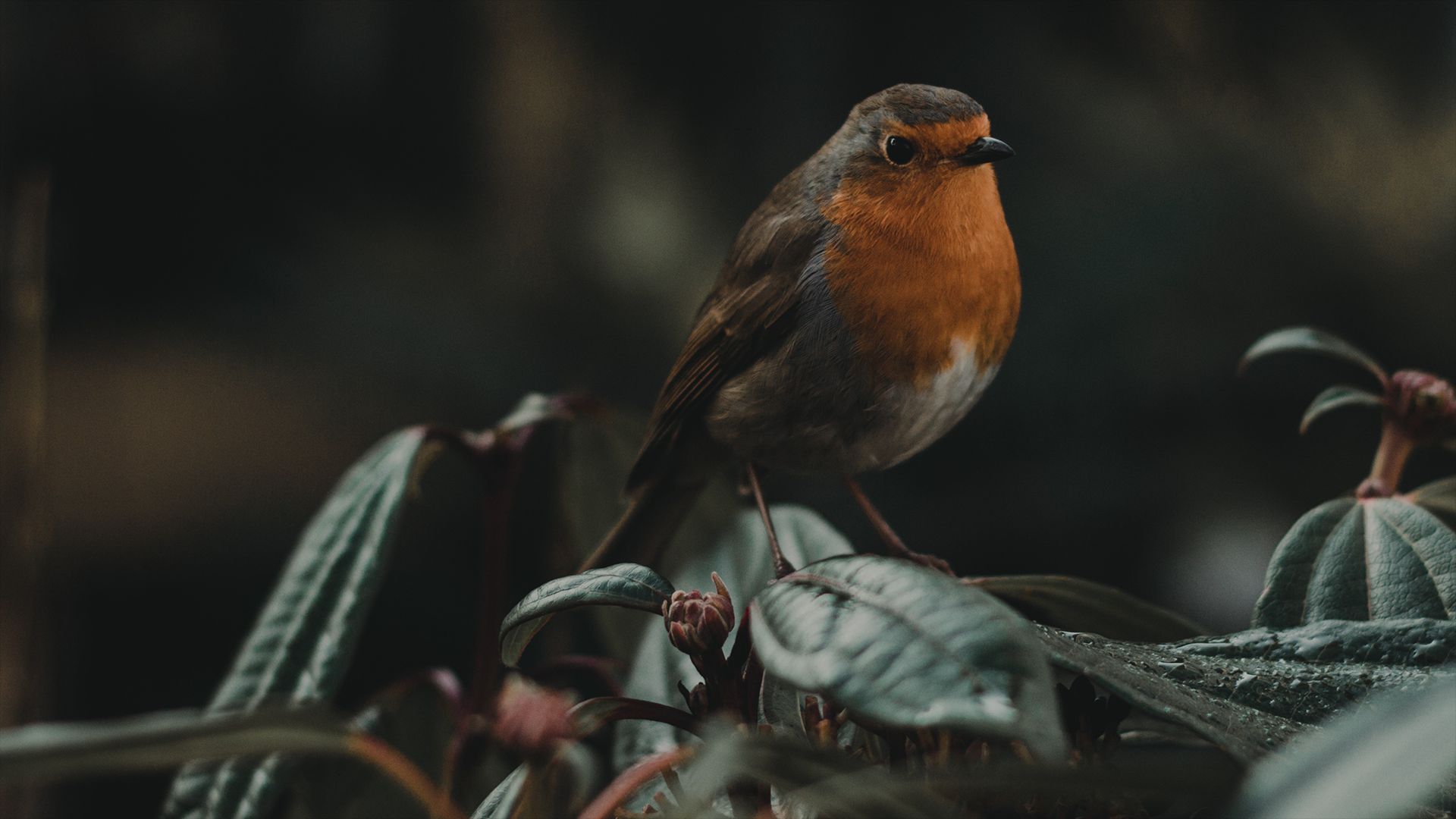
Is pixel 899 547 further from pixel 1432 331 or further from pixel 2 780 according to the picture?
pixel 1432 331

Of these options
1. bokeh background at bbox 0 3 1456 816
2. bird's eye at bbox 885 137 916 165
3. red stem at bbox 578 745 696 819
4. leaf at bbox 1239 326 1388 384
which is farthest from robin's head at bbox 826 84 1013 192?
bokeh background at bbox 0 3 1456 816

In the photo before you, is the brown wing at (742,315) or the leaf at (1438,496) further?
the brown wing at (742,315)

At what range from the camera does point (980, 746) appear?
1.55ft

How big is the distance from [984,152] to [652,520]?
0.45m

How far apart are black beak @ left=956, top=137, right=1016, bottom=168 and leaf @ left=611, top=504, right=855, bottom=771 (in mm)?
313

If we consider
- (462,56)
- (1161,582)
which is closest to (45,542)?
(462,56)

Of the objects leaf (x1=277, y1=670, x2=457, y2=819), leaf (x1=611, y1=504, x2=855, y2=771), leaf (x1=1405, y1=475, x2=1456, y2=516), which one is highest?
leaf (x1=1405, y1=475, x2=1456, y2=516)

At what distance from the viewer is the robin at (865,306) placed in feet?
2.71

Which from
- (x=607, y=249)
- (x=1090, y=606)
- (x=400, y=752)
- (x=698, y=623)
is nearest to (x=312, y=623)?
(x=400, y=752)

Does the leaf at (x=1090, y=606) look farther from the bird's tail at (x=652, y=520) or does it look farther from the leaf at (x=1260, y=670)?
the bird's tail at (x=652, y=520)

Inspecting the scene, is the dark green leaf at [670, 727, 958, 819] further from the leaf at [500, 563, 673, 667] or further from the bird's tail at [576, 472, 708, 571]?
the bird's tail at [576, 472, 708, 571]

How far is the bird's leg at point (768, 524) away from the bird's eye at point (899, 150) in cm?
28

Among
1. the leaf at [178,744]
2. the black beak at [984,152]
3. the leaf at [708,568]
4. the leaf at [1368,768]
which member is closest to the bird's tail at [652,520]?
the leaf at [708,568]

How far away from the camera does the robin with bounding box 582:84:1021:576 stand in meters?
0.83
